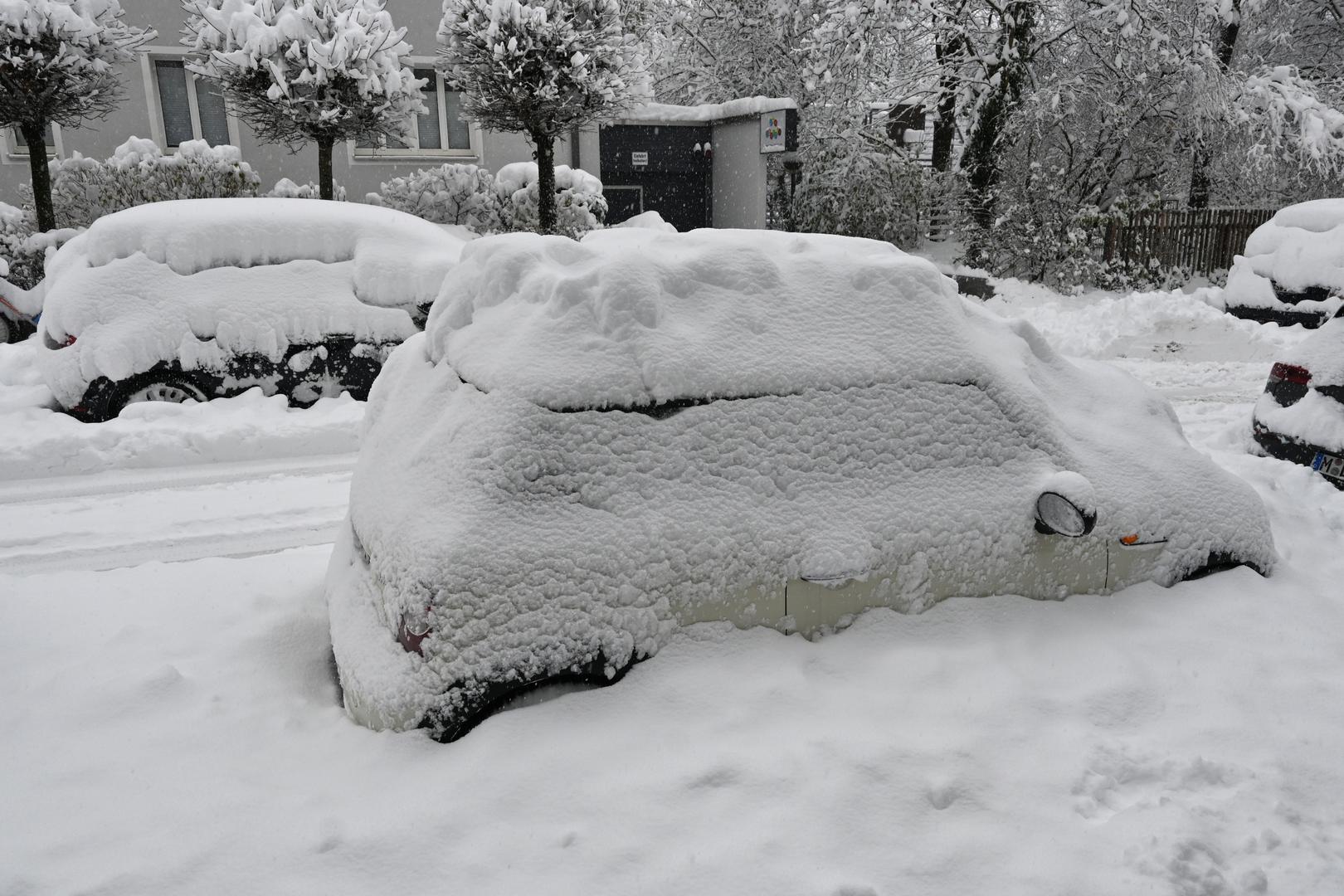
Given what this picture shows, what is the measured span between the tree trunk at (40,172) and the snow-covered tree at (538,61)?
204 inches

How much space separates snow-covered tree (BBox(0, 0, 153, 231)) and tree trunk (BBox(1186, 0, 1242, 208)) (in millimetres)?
18009

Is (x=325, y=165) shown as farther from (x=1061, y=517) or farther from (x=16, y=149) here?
(x=1061, y=517)

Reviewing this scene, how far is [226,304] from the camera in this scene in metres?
7.00

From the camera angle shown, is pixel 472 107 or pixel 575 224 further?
pixel 575 224

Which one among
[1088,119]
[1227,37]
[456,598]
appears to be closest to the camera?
[456,598]

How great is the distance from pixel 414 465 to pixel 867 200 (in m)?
16.3

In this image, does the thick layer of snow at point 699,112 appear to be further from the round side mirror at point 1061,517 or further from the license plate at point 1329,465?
the round side mirror at point 1061,517

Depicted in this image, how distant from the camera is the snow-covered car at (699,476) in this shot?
270 centimetres

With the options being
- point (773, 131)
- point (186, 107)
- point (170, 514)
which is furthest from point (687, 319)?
point (186, 107)

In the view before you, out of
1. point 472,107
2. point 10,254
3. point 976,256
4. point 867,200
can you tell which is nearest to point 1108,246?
point 976,256

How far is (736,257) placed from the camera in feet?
10.9

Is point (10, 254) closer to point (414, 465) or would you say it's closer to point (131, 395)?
point (131, 395)

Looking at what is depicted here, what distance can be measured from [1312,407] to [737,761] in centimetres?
471

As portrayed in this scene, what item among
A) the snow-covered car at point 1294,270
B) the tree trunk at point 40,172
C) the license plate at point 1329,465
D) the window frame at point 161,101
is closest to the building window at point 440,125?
the window frame at point 161,101
